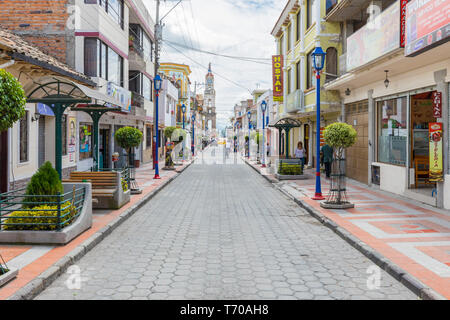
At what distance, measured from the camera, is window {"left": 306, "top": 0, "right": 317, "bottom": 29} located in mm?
21212

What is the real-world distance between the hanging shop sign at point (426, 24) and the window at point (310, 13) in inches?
433

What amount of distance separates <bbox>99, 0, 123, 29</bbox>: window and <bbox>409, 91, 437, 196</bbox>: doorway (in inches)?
515

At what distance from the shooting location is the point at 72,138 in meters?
16.7

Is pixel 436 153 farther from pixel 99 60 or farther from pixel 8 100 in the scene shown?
pixel 99 60

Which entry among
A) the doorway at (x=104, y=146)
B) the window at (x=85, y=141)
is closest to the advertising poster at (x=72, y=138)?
the window at (x=85, y=141)

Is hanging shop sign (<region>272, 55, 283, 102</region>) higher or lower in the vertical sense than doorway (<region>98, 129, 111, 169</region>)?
higher

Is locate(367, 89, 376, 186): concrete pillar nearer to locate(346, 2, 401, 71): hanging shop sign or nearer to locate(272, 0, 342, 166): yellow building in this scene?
locate(346, 2, 401, 71): hanging shop sign

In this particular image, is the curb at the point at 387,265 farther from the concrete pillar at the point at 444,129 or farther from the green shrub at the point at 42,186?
the green shrub at the point at 42,186

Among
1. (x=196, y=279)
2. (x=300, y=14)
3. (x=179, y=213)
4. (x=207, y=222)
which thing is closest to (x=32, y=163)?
(x=179, y=213)

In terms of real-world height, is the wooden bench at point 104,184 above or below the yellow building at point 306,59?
below


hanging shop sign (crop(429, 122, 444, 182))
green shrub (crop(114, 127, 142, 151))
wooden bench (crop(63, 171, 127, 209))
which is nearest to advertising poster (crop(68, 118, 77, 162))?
green shrub (crop(114, 127, 142, 151))

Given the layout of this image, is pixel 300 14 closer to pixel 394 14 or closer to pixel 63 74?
pixel 394 14

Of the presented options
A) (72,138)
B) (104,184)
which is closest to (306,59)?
(72,138)

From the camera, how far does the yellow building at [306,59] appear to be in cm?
2034
